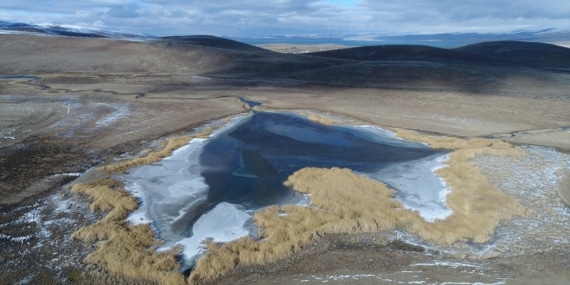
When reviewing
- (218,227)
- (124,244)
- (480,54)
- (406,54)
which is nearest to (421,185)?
(218,227)

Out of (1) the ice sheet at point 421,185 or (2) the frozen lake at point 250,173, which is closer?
(2) the frozen lake at point 250,173

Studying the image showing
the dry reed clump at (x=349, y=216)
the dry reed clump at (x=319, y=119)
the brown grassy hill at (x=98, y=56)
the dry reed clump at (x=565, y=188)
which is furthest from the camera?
the brown grassy hill at (x=98, y=56)

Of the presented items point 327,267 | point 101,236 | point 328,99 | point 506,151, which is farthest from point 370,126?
point 101,236

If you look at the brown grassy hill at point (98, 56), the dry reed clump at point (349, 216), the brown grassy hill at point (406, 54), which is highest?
the brown grassy hill at point (406, 54)

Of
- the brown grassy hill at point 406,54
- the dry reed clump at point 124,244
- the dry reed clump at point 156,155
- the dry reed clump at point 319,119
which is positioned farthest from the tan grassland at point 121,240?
the brown grassy hill at point 406,54

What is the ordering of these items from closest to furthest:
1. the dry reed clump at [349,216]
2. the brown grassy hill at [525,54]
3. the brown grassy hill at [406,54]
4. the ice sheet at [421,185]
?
the dry reed clump at [349,216] < the ice sheet at [421,185] < the brown grassy hill at [525,54] < the brown grassy hill at [406,54]

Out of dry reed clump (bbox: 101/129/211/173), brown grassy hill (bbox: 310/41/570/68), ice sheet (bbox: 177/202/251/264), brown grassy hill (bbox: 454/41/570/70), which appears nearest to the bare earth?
dry reed clump (bbox: 101/129/211/173)

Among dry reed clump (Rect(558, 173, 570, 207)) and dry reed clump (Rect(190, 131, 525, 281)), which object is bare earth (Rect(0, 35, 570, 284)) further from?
dry reed clump (Rect(190, 131, 525, 281))

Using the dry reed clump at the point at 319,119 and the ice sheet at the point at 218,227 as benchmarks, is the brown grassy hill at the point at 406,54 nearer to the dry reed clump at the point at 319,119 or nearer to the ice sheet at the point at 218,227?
the dry reed clump at the point at 319,119
